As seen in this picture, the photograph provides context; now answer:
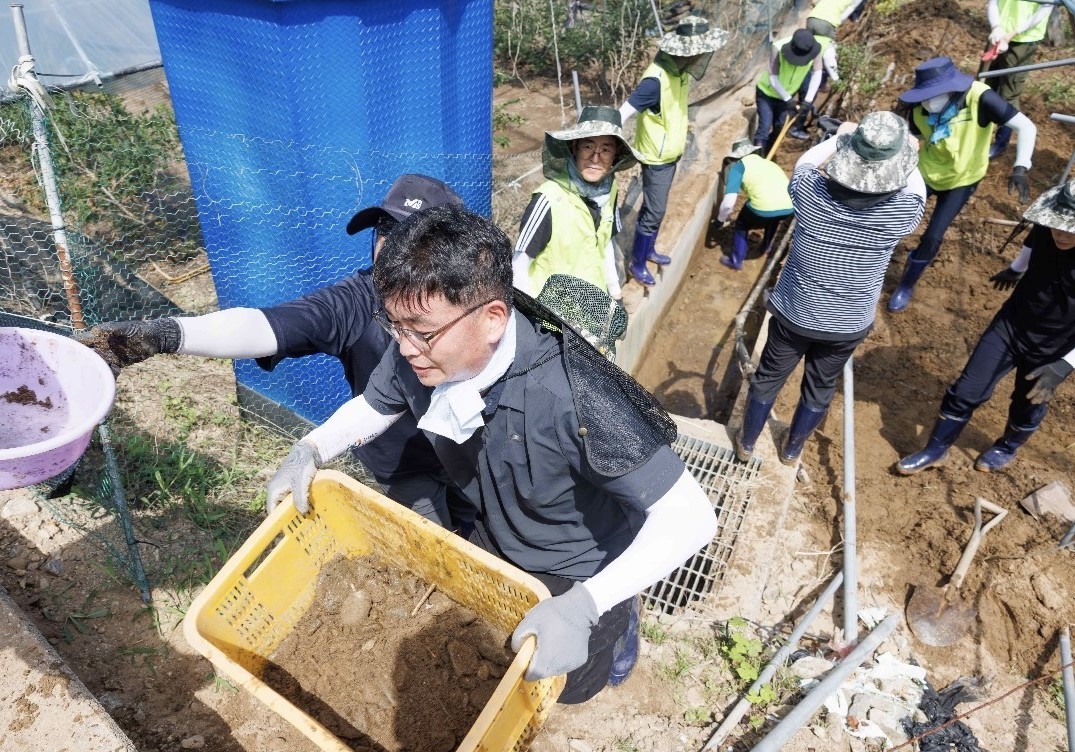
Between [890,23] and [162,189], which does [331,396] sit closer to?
[162,189]

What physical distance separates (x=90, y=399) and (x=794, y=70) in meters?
7.14

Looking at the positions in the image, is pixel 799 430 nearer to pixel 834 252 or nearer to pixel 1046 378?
pixel 834 252

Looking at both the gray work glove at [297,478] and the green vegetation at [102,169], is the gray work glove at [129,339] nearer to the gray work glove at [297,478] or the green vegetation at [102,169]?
the gray work glove at [297,478]

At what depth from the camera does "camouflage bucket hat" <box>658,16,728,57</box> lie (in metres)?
4.84

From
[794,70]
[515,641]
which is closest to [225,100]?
[515,641]

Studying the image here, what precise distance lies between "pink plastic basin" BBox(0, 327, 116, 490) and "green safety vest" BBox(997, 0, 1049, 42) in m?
8.52

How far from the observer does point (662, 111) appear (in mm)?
5031

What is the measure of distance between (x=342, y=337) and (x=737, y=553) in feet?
Answer: 7.61

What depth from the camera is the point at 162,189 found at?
559cm

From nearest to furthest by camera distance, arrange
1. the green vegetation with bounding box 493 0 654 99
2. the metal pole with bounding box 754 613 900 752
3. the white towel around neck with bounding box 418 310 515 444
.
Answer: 1. the white towel around neck with bounding box 418 310 515 444
2. the metal pole with bounding box 754 613 900 752
3. the green vegetation with bounding box 493 0 654 99

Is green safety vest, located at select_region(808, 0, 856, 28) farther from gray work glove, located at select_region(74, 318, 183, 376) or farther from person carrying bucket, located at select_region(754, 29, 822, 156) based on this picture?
gray work glove, located at select_region(74, 318, 183, 376)

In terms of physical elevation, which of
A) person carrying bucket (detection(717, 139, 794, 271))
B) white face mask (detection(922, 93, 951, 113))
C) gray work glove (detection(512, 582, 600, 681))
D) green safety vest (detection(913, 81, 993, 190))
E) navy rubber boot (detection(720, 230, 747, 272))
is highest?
white face mask (detection(922, 93, 951, 113))

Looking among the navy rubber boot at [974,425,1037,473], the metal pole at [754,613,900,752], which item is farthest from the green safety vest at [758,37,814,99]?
the metal pole at [754,613,900,752]

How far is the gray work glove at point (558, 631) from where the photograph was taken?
5.43ft
